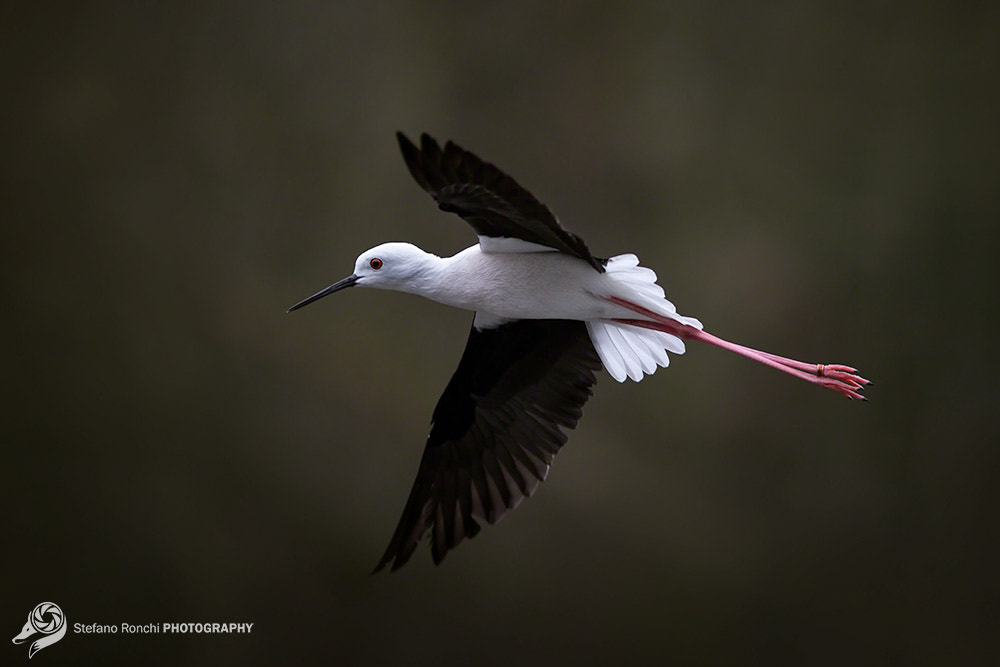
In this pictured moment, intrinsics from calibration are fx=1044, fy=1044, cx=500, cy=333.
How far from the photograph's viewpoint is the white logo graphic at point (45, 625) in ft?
12.4

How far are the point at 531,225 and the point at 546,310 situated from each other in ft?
1.18

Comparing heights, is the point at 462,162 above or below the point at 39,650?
above

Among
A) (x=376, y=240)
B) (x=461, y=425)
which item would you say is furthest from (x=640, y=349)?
(x=376, y=240)

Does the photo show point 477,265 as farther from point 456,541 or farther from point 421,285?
point 456,541

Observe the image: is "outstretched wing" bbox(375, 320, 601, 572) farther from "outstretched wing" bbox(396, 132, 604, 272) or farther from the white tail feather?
"outstretched wing" bbox(396, 132, 604, 272)

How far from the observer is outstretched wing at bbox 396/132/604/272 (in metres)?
1.90

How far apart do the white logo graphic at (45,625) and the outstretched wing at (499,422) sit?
177 cm

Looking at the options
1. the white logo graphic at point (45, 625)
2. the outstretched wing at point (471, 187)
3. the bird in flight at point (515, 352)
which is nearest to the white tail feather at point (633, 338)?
the bird in flight at point (515, 352)

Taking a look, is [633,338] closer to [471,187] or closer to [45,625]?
[471,187]

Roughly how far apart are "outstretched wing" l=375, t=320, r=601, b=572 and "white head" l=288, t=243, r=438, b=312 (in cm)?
40

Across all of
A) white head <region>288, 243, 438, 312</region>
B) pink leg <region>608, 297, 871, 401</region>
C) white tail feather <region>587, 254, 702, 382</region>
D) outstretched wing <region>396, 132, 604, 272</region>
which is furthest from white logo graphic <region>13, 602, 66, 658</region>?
outstretched wing <region>396, 132, 604, 272</region>

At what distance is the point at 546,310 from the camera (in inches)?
95.3

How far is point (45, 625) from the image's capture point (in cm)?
377

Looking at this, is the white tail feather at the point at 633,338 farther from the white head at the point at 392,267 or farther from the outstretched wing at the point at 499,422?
the white head at the point at 392,267
